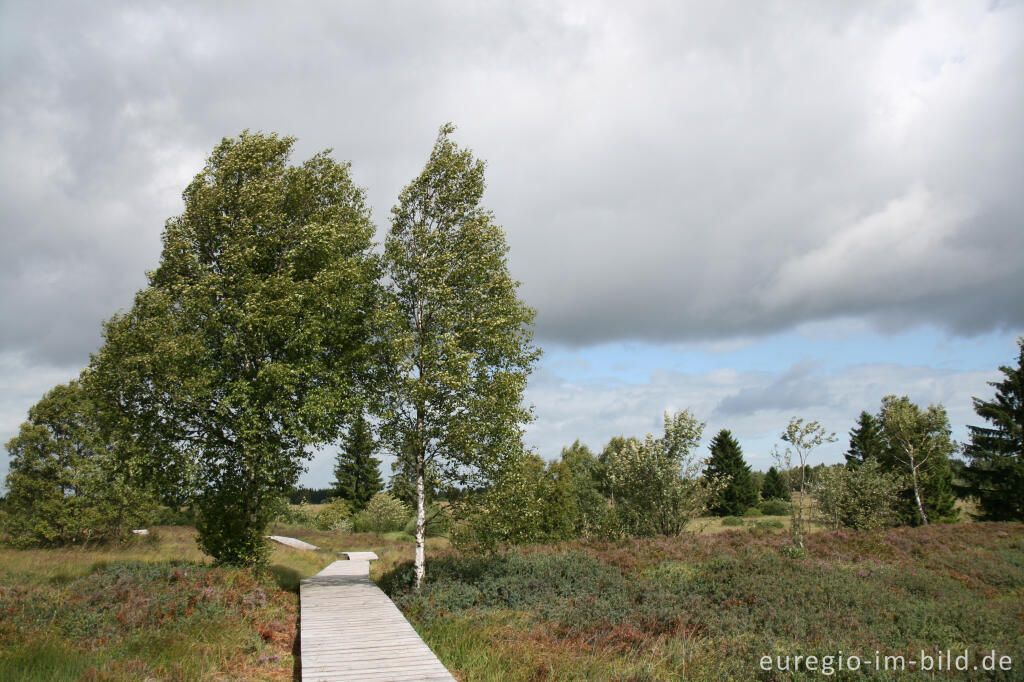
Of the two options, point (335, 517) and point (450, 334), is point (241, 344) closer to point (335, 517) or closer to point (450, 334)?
point (450, 334)

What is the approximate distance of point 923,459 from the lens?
42969mm

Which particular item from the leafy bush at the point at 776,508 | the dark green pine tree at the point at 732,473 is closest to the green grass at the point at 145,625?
the dark green pine tree at the point at 732,473

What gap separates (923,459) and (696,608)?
40504 mm

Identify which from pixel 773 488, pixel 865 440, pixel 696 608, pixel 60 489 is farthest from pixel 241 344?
pixel 773 488

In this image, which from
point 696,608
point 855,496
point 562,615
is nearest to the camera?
point 562,615

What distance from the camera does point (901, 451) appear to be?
4534 cm

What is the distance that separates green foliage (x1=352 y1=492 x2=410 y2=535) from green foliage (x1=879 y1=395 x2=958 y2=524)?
39.8 meters

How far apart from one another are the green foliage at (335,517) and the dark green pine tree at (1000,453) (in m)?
50.9

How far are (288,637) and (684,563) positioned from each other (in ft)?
37.1

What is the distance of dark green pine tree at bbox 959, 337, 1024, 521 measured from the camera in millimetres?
40906

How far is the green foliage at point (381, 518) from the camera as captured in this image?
50.1m

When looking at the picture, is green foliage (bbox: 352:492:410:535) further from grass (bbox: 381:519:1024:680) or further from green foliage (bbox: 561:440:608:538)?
grass (bbox: 381:519:1024:680)

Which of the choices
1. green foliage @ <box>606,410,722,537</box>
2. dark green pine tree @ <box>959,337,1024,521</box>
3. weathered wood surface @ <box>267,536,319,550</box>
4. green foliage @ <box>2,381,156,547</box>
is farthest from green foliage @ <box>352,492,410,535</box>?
dark green pine tree @ <box>959,337,1024,521</box>

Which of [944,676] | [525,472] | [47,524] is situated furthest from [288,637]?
[47,524]
